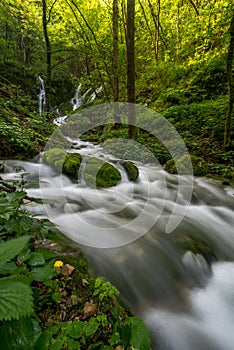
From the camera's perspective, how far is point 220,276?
2521 mm

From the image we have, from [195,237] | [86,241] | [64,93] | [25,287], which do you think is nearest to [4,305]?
[25,287]

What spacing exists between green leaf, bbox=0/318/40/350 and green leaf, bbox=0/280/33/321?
19 cm

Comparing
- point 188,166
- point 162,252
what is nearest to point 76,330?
point 162,252

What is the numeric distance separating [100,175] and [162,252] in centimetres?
261

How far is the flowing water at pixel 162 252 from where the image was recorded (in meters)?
1.94

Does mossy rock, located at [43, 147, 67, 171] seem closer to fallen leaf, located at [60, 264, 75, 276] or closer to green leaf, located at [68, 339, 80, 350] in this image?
fallen leaf, located at [60, 264, 75, 276]

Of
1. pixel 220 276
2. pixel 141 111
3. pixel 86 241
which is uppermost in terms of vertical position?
pixel 141 111

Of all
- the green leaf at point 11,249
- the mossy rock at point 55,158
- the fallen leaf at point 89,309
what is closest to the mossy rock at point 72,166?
the mossy rock at point 55,158

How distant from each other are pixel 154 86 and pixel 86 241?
12.0 m

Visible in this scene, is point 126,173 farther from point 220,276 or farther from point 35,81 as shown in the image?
point 35,81

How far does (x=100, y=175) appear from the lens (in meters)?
4.93

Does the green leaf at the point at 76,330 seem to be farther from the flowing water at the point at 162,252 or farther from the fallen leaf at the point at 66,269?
the flowing water at the point at 162,252

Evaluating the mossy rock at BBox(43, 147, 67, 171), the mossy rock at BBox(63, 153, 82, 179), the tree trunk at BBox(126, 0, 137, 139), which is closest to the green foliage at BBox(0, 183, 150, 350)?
the mossy rock at BBox(63, 153, 82, 179)

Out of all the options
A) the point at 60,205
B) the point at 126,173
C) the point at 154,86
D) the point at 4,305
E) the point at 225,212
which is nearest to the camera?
the point at 4,305
